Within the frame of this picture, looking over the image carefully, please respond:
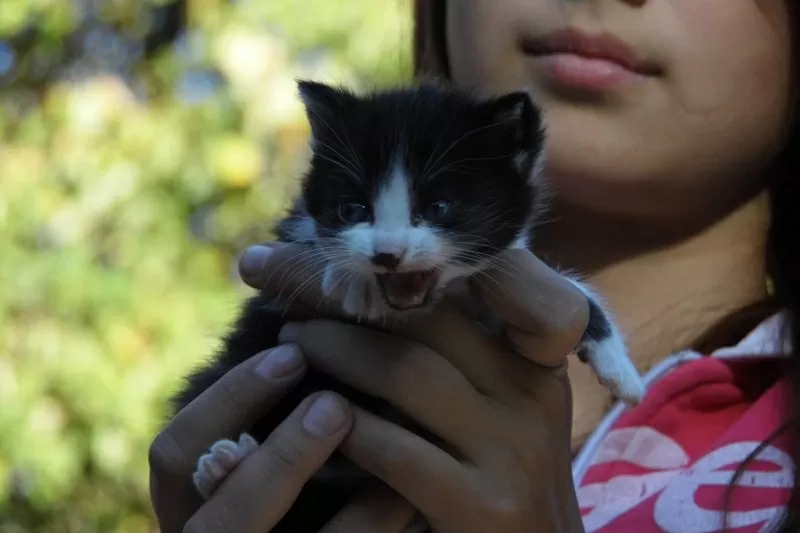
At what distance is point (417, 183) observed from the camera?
91cm

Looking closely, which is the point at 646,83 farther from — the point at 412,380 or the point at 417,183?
the point at 412,380

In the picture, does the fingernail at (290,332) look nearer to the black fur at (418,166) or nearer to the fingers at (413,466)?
the black fur at (418,166)

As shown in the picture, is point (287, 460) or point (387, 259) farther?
point (287, 460)

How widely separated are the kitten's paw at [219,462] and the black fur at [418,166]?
0.07 m

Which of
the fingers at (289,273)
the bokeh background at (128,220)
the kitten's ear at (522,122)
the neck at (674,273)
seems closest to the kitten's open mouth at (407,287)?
the fingers at (289,273)

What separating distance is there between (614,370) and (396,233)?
13.4 inches

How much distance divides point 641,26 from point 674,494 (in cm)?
67

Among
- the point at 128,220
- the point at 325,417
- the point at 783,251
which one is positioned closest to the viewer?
the point at 325,417

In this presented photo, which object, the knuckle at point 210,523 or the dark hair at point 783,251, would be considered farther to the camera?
the dark hair at point 783,251

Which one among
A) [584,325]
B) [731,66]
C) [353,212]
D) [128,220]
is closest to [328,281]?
[353,212]

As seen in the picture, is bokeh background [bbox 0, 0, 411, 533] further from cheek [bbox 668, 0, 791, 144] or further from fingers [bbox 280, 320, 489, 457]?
fingers [bbox 280, 320, 489, 457]

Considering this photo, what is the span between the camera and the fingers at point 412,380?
0.94m

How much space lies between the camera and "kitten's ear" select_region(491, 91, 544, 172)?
96cm

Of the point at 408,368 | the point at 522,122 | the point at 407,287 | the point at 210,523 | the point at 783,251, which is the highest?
the point at 522,122
